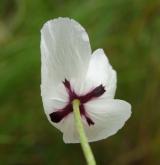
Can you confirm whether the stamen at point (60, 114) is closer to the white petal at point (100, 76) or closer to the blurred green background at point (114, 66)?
the white petal at point (100, 76)

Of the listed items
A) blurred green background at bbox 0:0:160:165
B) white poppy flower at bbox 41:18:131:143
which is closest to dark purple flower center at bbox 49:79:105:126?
white poppy flower at bbox 41:18:131:143

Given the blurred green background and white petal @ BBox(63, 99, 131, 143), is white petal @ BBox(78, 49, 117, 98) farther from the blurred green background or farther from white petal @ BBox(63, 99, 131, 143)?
the blurred green background

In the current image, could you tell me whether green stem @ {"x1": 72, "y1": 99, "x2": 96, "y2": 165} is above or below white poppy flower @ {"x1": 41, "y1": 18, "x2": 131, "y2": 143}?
below

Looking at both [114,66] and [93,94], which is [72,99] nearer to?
[93,94]

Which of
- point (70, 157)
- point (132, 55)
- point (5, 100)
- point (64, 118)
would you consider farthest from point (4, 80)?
point (64, 118)

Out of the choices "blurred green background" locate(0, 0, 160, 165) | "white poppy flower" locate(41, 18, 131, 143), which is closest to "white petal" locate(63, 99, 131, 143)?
"white poppy flower" locate(41, 18, 131, 143)

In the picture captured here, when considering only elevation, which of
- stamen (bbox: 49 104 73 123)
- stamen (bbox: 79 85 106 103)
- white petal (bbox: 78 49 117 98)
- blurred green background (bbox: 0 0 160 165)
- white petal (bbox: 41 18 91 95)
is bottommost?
stamen (bbox: 49 104 73 123)

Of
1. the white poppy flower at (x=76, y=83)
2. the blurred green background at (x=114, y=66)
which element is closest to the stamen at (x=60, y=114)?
the white poppy flower at (x=76, y=83)

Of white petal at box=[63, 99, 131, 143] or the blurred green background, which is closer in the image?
white petal at box=[63, 99, 131, 143]
